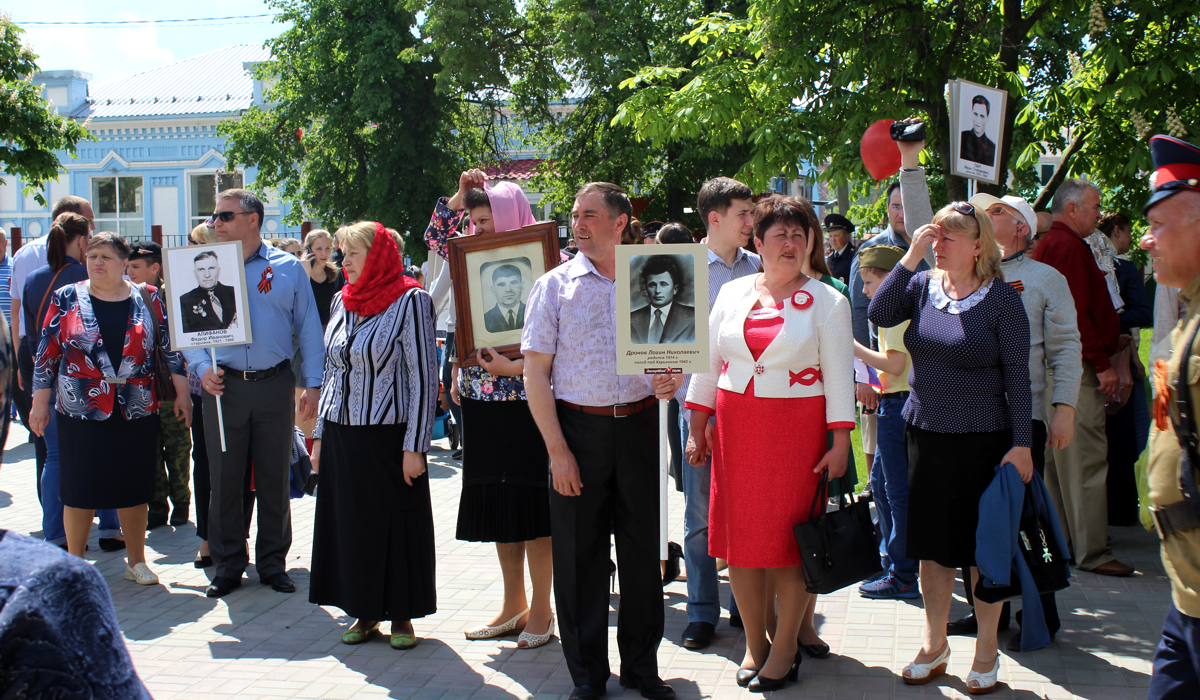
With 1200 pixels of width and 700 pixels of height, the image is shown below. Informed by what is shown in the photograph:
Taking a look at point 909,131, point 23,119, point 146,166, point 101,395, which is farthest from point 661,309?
point 146,166

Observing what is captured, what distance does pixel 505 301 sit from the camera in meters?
4.70

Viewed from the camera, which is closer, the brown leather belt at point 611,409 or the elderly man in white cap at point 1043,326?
the brown leather belt at point 611,409

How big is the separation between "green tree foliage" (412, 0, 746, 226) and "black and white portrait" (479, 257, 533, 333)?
14.9 m

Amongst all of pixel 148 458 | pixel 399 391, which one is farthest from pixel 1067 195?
pixel 148 458

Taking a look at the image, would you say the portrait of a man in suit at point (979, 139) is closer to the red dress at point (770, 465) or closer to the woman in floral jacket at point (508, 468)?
the red dress at point (770, 465)

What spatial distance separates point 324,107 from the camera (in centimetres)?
2702

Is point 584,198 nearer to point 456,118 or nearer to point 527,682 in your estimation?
point 527,682

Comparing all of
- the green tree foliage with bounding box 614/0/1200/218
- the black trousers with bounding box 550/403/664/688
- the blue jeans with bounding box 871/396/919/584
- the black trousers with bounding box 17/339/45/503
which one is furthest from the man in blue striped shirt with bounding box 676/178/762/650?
the black trousers with bounding box 17/339/45/503

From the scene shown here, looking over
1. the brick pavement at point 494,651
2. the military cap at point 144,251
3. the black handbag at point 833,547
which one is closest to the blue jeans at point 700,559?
the brick pavement at point 494,651

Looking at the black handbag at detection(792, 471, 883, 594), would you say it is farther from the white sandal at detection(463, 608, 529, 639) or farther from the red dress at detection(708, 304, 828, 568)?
the white sandal at detection(463, 608, 529, 639)

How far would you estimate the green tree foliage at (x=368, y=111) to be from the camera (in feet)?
86.1

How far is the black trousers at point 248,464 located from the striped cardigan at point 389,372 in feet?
3.70

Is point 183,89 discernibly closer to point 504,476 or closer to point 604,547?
point 504,476

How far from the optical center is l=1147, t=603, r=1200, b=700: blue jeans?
259 cm
